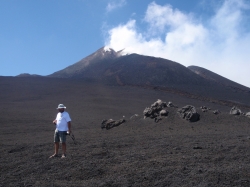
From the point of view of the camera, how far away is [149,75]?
75250 millimetres

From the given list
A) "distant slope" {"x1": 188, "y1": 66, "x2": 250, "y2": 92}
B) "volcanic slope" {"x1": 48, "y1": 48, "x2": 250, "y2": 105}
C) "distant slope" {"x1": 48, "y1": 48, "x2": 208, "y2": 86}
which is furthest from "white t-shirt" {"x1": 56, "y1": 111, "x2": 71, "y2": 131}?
"distant slope" {"x1": 188, "y1": 66, "x2": 250, "y2": 92}

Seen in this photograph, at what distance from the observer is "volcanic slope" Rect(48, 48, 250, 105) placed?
63.5 metres

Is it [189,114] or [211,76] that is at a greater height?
[211,76]

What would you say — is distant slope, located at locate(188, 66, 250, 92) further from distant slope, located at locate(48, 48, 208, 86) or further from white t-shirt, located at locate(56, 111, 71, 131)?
white t-shirt, located at locate(56, 111, 71, 131)

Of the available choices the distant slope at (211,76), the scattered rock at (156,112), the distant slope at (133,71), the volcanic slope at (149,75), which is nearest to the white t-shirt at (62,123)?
the scattered rock at (156,112)

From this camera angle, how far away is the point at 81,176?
670cm

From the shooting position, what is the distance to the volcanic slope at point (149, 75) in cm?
6350

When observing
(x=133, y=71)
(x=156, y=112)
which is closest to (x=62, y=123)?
(x=156, y=112)

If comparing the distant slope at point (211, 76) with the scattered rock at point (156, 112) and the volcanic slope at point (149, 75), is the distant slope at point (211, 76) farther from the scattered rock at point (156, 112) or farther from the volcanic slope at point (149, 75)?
the scattered rock at point (156, 112)

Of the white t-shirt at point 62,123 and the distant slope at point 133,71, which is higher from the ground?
the distant slope at point 133,71

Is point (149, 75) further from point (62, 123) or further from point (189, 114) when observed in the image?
point (62, 123)

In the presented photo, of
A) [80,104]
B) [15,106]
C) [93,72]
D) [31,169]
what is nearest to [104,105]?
[80,104]

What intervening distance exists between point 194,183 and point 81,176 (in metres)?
2.34

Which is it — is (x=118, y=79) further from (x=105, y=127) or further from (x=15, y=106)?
(x=105, y=127)
